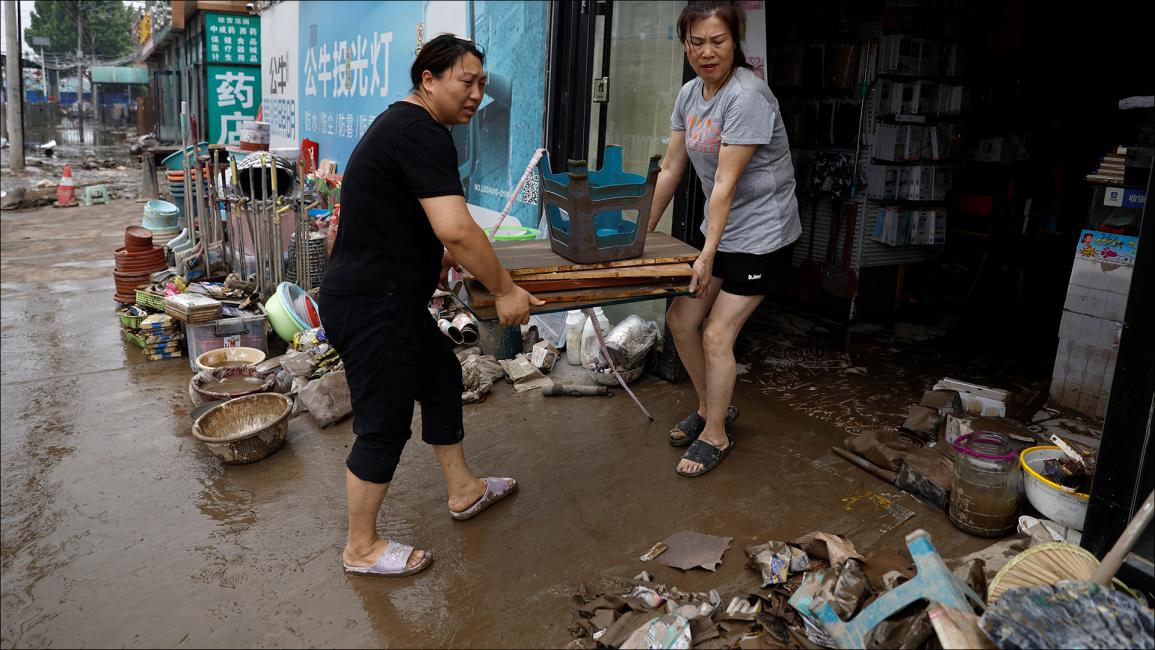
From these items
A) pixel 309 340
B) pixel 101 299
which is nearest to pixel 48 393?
pixel 309 340

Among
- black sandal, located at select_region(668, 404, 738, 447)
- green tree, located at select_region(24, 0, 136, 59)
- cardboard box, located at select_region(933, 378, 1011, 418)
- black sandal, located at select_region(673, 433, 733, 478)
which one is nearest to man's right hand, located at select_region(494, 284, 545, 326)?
black sandal, located at select_region(673, 433, 733, 478)

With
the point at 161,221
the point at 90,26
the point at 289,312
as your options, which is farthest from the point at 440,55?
the point at 90,26

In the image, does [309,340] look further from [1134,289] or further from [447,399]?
[1134,289]

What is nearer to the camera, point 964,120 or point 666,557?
point 666,557

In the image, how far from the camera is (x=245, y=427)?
15.6 ft

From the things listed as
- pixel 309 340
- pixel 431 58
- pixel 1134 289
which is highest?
pixel 431 58

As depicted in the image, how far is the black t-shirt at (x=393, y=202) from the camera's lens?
2805mm

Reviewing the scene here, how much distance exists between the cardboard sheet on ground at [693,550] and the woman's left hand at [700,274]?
1.03m

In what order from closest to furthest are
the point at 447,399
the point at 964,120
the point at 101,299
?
the point at 447,399 → the point at 964,120 → the point at 101,299

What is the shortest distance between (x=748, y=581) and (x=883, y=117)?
16.7 feet

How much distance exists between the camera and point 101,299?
28.1 feet

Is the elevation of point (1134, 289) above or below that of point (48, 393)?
above

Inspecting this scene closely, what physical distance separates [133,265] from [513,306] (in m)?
6.12

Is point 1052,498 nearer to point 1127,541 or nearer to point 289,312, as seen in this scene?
point 1127,541
